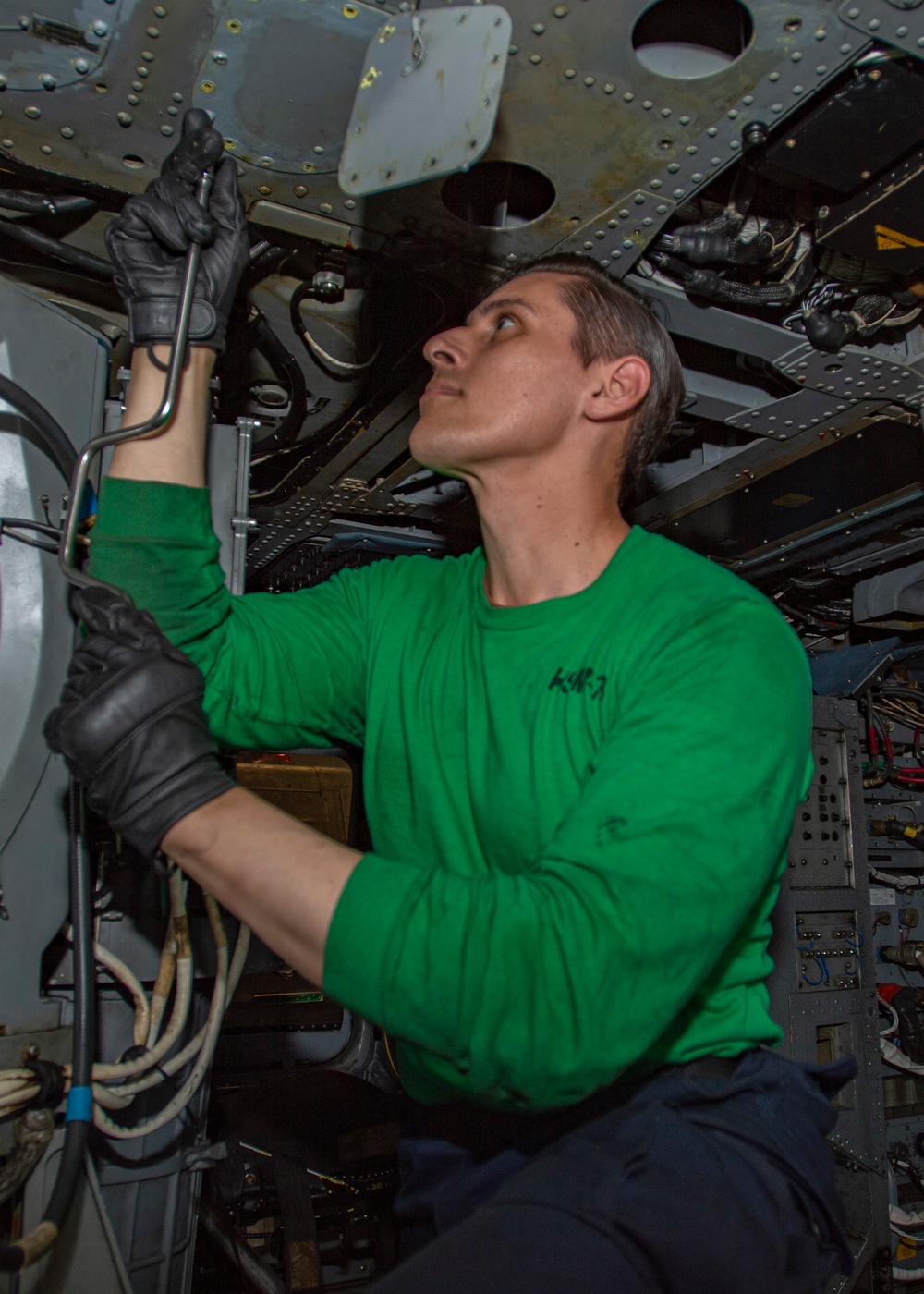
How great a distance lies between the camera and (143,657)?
126cm

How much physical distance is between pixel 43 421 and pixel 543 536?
92 cm

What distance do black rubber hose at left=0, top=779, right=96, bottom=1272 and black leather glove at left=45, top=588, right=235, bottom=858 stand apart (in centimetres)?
35

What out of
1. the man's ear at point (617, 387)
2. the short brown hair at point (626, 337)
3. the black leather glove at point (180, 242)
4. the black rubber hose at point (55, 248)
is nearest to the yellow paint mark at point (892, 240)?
the short brown hair at point (626, 337)

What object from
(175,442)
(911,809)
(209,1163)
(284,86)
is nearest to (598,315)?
(284,86)

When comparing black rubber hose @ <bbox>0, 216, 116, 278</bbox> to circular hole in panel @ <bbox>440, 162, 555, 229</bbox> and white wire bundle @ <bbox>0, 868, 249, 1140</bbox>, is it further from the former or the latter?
white wire bundle @ <bbox>0, 868, 249, 1140</bbox>

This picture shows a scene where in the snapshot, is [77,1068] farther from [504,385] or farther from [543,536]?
[504,385]

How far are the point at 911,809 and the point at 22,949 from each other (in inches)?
221

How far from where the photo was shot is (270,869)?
1.10 m

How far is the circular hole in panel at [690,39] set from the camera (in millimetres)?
1680

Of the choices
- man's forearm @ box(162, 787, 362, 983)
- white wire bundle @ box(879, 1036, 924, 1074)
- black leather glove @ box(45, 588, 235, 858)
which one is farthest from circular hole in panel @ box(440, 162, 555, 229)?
white wire bundle @ box(879, 1036, 924, 1074)

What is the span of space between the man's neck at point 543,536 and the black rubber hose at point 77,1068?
0.88 m

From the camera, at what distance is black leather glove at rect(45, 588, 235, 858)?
118 cm

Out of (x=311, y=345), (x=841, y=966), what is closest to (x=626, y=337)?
(x=311, y=345)

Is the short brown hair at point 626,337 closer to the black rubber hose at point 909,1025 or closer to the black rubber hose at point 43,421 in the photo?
the black rubber hose at point 43,421
